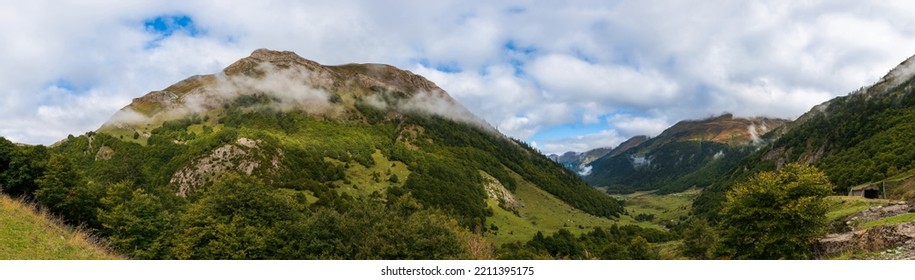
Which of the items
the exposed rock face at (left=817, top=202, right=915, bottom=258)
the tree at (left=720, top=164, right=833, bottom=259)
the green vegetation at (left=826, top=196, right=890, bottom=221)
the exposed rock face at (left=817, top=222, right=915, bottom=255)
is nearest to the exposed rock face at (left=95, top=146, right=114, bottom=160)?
the tree at (left=720, top=164, right=833, bottom=259)

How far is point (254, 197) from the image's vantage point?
68750 mm

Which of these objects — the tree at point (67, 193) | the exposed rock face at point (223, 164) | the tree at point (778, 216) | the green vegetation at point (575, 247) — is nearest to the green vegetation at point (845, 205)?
the tree at point (778, 216)

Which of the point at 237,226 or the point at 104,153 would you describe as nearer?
the point at 237,226

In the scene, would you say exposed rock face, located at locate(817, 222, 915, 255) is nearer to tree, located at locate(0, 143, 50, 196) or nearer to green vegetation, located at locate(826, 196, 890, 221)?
green vegetation, located at locate(826, 196, 890, 221)

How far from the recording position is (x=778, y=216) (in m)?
43.0

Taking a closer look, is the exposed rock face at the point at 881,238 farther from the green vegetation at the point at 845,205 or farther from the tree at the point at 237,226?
the tree at the point at 237,226

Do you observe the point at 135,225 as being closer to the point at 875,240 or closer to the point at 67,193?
the point at 67,193

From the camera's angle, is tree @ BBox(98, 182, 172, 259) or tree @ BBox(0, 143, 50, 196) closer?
tree @ BBox(0, 143, 50, 196)

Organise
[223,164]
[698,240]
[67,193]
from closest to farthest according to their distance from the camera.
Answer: [67,193] → [698,240] → [223,164]

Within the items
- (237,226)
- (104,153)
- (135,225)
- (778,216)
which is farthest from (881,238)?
(104,153)

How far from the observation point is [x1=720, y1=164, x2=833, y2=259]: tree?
40719mm

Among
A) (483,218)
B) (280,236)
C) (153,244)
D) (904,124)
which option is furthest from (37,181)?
(904,124)

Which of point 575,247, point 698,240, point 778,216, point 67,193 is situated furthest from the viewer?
point 575,247
